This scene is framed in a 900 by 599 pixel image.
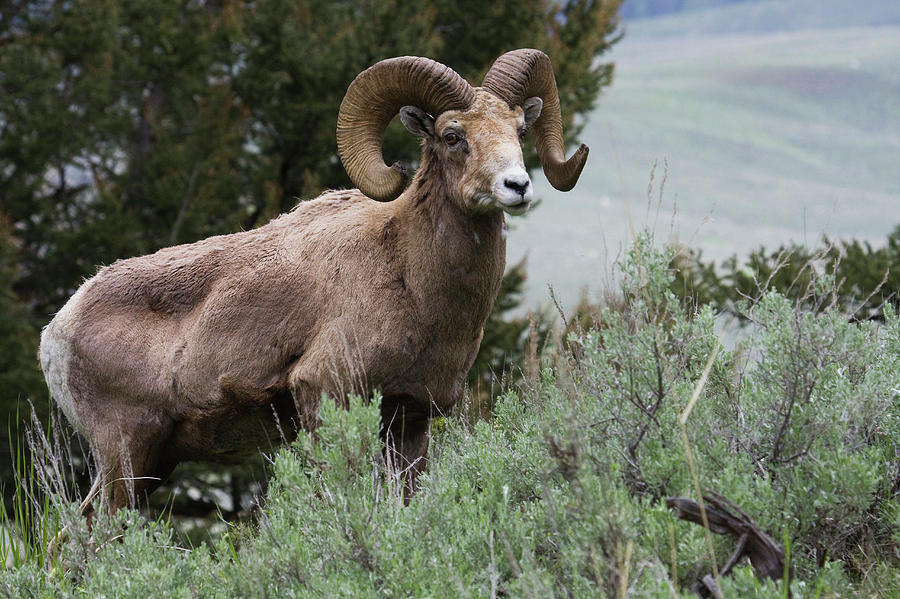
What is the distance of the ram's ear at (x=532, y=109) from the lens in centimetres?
518

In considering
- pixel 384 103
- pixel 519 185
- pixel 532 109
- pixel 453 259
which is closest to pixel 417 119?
pixel 384 103

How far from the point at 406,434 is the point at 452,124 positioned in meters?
1.65

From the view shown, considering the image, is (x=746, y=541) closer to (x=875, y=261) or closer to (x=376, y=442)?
(x=376, y=442)

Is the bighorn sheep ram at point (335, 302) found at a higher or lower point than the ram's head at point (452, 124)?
lower

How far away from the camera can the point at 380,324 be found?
458 centimetres

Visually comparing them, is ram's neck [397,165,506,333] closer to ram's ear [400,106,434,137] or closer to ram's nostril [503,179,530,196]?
ram's ear [400,106,434,137]

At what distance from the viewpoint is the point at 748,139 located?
40094 mm

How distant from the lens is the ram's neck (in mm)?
4648

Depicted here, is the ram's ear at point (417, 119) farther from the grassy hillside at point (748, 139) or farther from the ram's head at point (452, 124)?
the grassy hillside at point (748, 139)

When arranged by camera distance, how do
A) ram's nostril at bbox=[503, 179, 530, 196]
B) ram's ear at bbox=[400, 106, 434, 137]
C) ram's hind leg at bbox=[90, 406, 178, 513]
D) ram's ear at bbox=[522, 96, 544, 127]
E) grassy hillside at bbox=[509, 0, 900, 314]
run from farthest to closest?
1. grassy hillside at bbox=[509, 0, 900, 314]
2. ram's ear at bbox=[522, 96, 544, 127]
3. ram's hind leg at bbox=[90, 406, 178, 513]
4. ram's ear at bbox=[400, 106, 434, 137]
5. ram's nostril at bbox=[503, 179, 530, 196]

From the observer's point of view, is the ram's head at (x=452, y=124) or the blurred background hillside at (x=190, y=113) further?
the blurred background hillside at (x=190, y=113)

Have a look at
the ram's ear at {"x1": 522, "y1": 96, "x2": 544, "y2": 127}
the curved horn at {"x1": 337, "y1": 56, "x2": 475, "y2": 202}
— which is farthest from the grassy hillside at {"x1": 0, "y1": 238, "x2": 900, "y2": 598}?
the ram's ear at {"x1": 522, "y1": 96, "x2": 544, "y2": 127}

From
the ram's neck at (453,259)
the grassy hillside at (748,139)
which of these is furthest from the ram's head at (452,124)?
the grassy hillside at (748,139)

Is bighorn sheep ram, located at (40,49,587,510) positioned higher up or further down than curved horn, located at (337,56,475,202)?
further down
